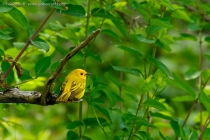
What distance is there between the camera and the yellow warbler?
1.53 meters

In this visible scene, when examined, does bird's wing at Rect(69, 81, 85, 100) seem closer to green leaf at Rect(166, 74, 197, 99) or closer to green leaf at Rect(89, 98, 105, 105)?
green leaf at Rect(89, 98, 105, 105)

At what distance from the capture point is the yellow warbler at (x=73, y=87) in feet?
5.02

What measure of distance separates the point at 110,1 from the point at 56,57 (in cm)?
276

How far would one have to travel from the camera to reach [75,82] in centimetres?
162

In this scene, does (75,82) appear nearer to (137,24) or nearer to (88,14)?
(88,14)

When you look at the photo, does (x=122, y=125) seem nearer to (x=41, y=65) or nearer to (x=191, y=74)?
(x=41, y=65)

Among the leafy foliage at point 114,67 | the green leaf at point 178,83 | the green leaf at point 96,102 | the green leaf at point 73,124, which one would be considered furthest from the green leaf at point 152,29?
the green leaf at point 73,124

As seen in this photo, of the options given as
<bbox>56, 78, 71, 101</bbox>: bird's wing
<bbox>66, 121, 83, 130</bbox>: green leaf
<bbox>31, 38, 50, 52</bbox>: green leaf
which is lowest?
<bbox>66, 121, 83, 130</bbox>: green leaf

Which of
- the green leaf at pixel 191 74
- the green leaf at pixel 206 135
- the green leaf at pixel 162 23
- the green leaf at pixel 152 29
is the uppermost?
the green leaf at pixel 162 23

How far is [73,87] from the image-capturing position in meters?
1.58

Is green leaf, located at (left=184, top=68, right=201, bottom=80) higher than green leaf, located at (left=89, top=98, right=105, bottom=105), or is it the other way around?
green leaf, located at (left=89, top=98, right=105, bottom=105)

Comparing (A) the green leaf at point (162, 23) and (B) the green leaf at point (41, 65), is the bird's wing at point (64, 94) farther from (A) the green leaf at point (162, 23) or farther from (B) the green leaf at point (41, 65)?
(A) the green leaf at point (162, 23)

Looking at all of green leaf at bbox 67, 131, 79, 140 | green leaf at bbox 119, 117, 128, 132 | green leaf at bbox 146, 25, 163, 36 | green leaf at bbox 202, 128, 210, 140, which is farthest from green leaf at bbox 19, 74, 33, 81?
green leaf at bbox 202, 128, 210, 140

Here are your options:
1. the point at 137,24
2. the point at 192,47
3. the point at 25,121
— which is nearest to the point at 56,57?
the point at 25,121
